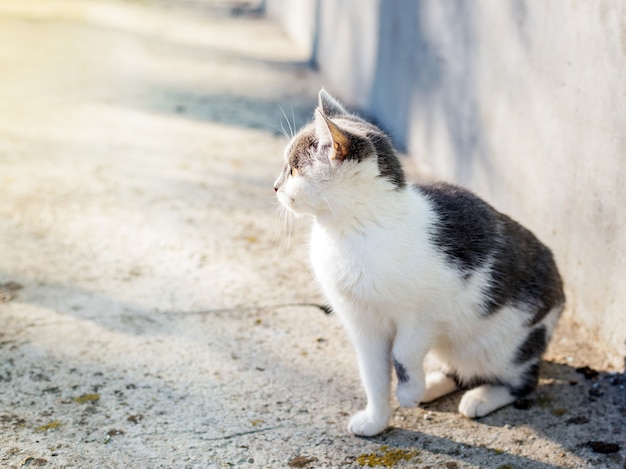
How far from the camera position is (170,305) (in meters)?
3.90

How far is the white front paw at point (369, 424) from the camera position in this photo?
9.80ft

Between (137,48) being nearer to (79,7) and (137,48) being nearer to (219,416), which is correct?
(79,7)

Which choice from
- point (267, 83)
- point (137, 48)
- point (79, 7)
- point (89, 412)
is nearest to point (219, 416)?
point (89, 412)

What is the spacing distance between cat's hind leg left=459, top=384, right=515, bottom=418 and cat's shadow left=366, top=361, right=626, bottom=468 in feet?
0.10

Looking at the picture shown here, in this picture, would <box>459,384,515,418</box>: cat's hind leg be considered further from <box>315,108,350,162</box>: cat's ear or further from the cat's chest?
<box>315,108,350,162</box>: cat's ear

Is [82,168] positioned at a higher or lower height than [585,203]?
lower

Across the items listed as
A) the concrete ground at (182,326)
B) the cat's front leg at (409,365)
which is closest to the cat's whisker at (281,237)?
the concrete ground at (182,326)

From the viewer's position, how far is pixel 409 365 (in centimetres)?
290

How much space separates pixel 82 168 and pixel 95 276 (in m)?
1.57

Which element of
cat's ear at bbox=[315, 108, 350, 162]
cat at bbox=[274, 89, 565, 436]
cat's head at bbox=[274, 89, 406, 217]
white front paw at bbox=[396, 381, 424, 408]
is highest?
cat's ear at bbox=[315, 108, 350, 162]

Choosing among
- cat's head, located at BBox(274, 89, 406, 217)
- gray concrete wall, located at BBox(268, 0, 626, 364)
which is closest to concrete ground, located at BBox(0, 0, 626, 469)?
gray concrete wall, located at BBox(268, 0, 626, 364)

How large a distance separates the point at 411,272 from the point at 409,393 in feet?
1.58

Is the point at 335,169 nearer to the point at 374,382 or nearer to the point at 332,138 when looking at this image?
the point at 332,138

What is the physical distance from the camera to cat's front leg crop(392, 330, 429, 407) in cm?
288
